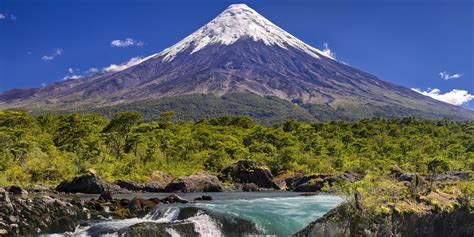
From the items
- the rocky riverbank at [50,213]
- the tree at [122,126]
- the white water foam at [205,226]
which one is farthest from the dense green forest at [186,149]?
the white water foam at [205,226]

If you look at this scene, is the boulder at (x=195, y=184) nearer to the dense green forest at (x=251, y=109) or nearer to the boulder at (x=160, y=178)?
the boulder at (x=160, y=178)

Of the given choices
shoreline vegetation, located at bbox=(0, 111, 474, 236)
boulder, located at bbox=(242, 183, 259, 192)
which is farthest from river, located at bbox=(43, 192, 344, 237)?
boulder, located at bbox=(242, 183, 259, 192)

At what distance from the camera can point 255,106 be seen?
7190 inches

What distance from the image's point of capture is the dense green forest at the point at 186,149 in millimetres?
42750

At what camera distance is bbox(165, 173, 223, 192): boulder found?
124 ft

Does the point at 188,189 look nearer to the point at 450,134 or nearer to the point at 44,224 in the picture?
the point at 44,224

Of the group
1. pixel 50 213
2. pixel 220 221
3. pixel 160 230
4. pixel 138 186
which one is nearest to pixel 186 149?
pixel 138 186

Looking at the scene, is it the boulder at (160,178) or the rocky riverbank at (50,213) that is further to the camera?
the boulder at (160,178)

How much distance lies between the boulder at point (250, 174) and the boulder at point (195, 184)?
4607mm

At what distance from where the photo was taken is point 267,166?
51500 mm

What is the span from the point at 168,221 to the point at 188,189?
17.2m

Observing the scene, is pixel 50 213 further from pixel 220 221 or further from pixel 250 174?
pixel 250 174

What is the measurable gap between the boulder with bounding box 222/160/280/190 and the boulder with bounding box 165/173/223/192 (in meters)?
4.61

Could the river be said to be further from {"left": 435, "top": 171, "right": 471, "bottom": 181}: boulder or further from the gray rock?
the gray rock
